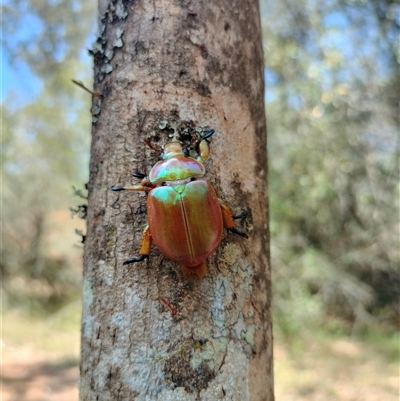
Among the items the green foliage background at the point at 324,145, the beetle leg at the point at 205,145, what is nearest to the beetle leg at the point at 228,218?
the beetle leg at the point at 205,145

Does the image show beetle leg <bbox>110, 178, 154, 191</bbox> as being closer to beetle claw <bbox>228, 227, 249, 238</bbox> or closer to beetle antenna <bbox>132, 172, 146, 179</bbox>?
beetle antenna <bbox>132, 172, 146, 179</bbox>

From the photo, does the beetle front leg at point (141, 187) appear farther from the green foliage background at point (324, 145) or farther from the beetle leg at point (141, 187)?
the green foliage background at point (324, 145)

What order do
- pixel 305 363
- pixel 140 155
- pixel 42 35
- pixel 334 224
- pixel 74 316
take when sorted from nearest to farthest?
1. pixel 140 155
2. pixel 42 35
3. pixel 305 363
4. pixel 334 224
5. pixel 74 316

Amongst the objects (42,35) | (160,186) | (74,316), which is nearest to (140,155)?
(160,186)

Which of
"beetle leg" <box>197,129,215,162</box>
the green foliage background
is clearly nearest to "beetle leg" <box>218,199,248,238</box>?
"beetle leg" <box>197,129,215,162</box>

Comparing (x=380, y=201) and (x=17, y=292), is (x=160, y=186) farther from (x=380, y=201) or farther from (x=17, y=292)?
(x=17, y=292)
